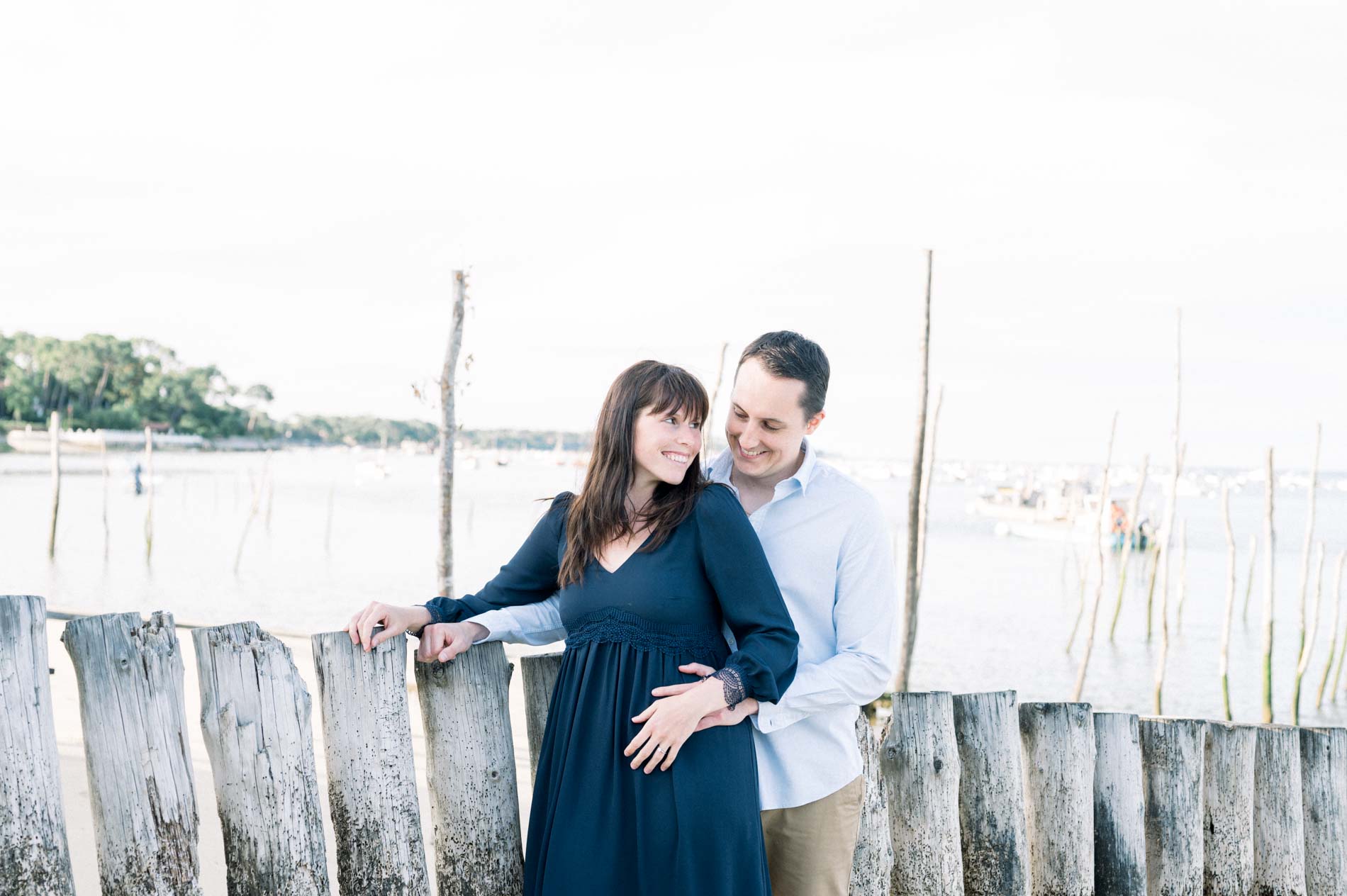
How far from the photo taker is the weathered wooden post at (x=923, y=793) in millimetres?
2602

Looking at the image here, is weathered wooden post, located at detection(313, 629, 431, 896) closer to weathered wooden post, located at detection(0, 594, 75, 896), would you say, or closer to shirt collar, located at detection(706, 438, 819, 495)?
weathered wooden post, located at detection(0, 594, 75, 896)

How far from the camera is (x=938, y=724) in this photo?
261 centimetres

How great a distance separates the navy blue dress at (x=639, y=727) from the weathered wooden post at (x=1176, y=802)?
1.67m

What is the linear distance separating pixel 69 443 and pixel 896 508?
6228 centimetres

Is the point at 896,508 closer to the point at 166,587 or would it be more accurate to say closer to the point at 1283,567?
the point at 1283,567

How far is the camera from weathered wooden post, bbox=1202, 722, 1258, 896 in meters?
3.05

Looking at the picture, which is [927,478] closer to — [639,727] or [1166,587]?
[1166,587]

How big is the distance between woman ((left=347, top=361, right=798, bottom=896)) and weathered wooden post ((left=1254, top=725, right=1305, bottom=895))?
7.09 ft

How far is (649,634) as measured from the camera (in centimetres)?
202

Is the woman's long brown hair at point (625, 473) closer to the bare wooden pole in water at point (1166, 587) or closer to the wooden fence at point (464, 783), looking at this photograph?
the wooden fence at point (464, 783)

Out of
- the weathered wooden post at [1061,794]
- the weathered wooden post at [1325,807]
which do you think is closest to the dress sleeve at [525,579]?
the weathered wooden post at [1061,794]

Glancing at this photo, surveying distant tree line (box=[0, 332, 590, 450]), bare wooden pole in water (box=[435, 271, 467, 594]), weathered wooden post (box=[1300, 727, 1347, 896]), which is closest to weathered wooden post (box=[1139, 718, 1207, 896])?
weathered wooden post (box=[1300, 727, 1347, 896])

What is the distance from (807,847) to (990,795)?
0.79m

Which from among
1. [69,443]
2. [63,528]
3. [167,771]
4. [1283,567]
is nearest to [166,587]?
[63,528]
